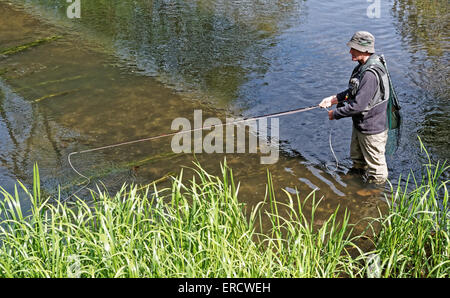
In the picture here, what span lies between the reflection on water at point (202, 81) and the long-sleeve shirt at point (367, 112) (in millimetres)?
671

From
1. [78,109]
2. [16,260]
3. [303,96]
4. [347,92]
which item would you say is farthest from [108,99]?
[16,260]

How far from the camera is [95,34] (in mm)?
10141

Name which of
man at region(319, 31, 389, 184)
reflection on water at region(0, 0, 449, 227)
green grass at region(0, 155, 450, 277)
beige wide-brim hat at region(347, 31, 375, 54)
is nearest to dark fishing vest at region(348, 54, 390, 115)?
man at region(319, 31, 389, 184)

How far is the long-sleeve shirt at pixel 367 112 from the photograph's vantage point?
5355 mm

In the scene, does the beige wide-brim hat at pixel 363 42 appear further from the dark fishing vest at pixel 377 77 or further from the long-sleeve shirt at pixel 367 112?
the long-sleeve shirt at pixel 367 112

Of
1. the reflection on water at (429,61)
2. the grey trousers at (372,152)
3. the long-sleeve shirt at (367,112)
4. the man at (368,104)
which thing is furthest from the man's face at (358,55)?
the reflection on water at (429,61)

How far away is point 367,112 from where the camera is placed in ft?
18.1

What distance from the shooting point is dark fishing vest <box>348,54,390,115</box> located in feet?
17.5

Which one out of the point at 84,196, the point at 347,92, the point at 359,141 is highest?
the point at 347,92

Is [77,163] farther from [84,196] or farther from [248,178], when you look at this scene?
[248,178]

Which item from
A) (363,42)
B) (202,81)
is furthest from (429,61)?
(363,42)

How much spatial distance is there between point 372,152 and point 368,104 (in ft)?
1.69

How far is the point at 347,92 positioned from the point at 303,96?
2.01 metres

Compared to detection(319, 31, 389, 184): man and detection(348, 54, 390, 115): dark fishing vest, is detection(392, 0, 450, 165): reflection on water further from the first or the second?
detection(348, 54, 390, 115): dark fishing vest
